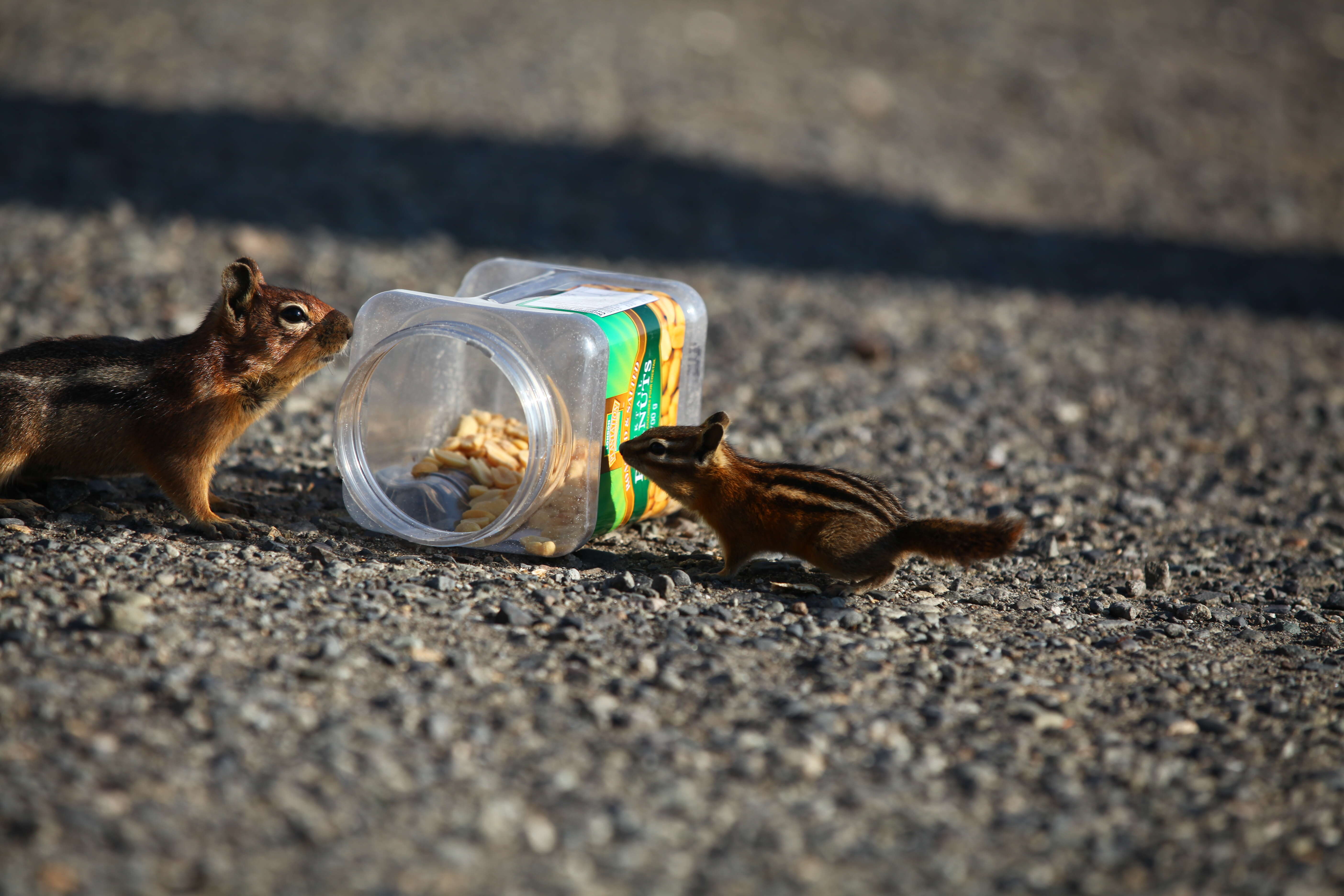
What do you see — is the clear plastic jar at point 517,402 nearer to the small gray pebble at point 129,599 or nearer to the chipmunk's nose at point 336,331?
the chipmunk's nose at point 336,331

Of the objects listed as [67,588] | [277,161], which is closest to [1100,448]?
[67,588]

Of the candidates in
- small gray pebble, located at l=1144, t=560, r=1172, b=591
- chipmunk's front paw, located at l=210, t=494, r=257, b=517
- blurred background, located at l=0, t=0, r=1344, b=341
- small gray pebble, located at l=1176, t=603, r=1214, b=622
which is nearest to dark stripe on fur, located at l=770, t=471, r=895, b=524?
small gray pebble, located at l=1176, t=603, r=1214, b=622

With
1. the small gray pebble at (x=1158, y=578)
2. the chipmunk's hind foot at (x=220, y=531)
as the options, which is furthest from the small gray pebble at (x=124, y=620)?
the small gray pebble at (x=1158, y=578)

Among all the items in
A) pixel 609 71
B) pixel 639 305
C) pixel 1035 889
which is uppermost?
pixel 609 71

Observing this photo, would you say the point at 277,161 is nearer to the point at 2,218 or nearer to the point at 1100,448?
the point at 2,218

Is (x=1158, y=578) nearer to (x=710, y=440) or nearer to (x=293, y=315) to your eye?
(x=710, y=440)

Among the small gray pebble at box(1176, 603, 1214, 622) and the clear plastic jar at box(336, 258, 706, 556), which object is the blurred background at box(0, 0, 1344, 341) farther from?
the small gray pebble at box(1176, 603, 1214, 622)
